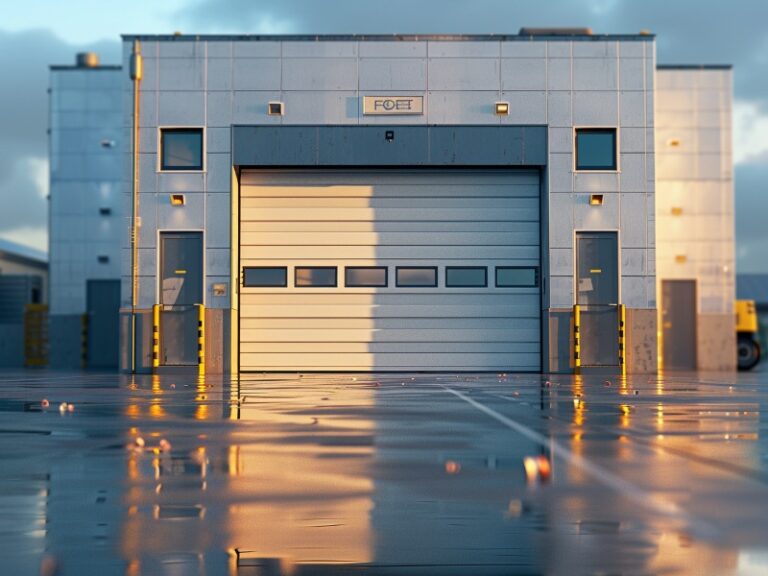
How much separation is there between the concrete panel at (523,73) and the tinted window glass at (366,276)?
5.76 m

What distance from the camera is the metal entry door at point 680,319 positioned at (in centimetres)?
3503

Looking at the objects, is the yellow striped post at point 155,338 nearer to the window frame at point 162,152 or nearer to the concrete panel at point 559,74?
the window frame at point 162,152

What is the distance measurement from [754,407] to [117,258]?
28098 millimetres

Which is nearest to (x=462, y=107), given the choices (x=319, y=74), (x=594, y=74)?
(x=594, y=74)

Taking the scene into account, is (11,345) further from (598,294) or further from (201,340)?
(598,294)

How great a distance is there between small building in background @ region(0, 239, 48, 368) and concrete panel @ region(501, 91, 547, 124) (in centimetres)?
2064

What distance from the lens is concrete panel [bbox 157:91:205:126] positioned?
30.6 m

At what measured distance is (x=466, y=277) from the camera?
3138cm

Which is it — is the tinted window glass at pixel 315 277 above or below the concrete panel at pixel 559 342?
above

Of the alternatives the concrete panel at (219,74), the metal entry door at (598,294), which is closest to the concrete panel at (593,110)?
the metal entry door at (598,294)

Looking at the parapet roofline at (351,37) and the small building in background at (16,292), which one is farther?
the small building in background at (16,292)

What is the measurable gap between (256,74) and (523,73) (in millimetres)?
6882

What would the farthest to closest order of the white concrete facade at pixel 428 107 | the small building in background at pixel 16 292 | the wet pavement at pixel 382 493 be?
the small building in background at pixel 16 292
the white concrete facade at pixel 428 107
the wet pavement at pixel 382 493

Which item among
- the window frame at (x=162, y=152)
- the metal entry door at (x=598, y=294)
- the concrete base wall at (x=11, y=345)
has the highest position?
the window frame at (x=162, y=152)
